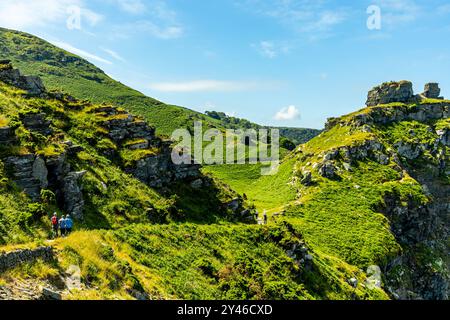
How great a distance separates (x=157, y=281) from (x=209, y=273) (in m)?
7.37

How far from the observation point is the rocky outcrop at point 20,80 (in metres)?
52.4

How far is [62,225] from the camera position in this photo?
91.0 ft

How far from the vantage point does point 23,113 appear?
137 ft

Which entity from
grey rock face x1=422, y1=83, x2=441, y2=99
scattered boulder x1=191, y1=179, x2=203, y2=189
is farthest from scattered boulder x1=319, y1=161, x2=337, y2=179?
grey rock face x1=422, y1=83, x2=441, y2=99

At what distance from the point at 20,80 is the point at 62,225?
3449cm

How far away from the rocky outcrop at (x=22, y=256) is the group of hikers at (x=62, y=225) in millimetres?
6375

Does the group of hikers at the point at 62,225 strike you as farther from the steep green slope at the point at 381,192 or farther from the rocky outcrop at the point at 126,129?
the steep green slope at the point at 381,192

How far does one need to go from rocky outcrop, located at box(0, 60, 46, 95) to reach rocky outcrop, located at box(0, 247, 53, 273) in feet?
125

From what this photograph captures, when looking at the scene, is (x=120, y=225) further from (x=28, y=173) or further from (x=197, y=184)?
(x=197, y=184)

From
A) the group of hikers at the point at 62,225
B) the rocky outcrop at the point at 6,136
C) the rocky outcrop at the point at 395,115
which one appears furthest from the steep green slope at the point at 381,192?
the rocky outcrop at the point at 6,136

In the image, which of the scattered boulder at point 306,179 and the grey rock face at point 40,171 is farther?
the scattered boulder at point 306,179

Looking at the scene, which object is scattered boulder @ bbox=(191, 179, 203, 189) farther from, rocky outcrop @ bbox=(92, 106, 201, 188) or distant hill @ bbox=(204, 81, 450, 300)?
distant hill @ bbox=(204, 81, 450, 300)

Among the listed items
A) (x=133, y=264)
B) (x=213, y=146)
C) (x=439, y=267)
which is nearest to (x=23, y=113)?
(x=133, y=264)

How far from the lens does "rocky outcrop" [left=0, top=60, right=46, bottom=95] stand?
A: 52375 millimetres
